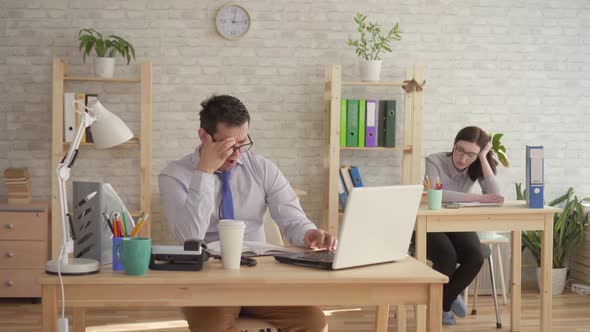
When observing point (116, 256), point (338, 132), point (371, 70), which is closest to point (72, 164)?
point (116, 256)

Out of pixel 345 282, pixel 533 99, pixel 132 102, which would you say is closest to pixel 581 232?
pixel 533 99

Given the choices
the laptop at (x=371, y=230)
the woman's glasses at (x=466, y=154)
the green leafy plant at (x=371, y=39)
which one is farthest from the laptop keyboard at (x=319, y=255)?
the green leafy plant at (x=371, y=39)

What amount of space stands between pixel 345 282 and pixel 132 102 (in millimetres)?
3424

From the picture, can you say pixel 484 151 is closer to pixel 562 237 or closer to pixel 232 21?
pixel 562 237

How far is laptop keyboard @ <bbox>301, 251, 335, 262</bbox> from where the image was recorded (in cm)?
230

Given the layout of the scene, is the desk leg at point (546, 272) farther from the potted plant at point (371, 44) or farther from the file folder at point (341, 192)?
the potted plant at point (371, 44)

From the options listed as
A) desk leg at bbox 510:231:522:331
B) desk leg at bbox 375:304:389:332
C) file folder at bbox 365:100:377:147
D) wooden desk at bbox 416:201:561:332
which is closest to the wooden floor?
desk leg at bbox 510:231:522:331

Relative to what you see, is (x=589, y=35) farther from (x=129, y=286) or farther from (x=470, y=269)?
(x=129, y=286)

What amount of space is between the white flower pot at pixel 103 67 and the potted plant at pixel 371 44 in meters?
1.59

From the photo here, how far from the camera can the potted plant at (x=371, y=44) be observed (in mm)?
5109

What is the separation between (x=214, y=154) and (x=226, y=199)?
275 mm

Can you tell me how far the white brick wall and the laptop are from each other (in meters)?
2.99

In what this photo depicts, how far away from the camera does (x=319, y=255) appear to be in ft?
7.80

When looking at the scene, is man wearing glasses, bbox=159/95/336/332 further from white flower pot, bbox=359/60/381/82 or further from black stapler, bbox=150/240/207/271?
white flower pot, bbox=359/60/381/82
